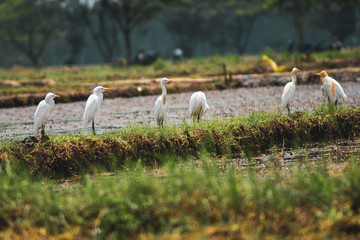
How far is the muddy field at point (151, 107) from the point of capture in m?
11.3

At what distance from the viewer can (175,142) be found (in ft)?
26.9

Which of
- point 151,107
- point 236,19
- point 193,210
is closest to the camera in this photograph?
point 193,210

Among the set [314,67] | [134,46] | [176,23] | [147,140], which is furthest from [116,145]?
[134,46]

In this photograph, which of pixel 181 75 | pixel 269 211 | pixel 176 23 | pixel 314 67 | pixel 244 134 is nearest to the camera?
pixel 269 211

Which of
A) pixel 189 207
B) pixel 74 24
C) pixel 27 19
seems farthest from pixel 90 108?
pixel 74 24

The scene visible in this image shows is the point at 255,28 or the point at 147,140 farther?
the point at 255,28

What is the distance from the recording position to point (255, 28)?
66688mm

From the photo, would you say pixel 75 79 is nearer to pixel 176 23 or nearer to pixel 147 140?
pixel 147 140

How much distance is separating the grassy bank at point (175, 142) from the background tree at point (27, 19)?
38108mm

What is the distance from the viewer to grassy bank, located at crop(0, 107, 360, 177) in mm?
7605

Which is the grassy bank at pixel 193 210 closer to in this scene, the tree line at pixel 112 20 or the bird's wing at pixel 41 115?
the bird's wing at pixel 41 115

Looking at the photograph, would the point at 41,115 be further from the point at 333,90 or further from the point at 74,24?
the point at 74,24

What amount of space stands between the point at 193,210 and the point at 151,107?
394 inches

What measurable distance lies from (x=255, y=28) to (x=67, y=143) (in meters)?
61.3
